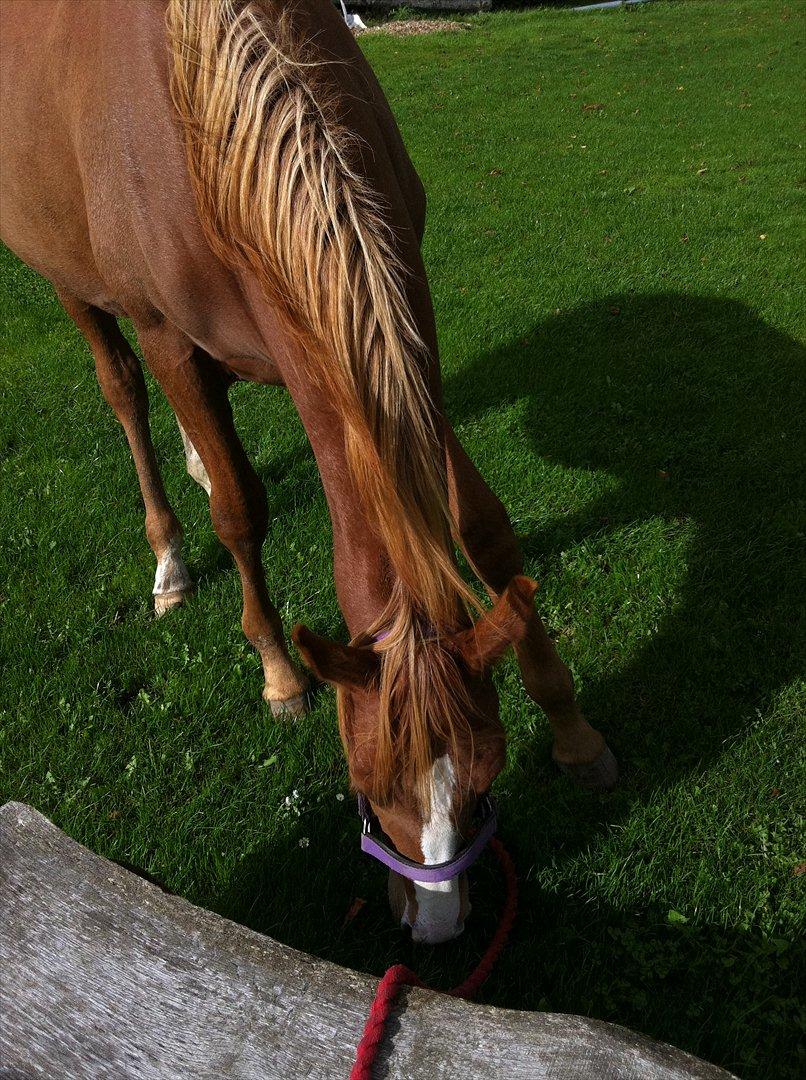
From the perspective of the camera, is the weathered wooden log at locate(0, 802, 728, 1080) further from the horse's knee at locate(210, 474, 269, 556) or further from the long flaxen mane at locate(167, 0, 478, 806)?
the horse's knee at locate(210, 474, 269, 556)

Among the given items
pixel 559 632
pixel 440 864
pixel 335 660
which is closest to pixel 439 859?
pixel 440 864

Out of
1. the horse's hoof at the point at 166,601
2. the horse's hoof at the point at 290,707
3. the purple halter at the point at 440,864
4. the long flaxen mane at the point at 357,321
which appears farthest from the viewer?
the horse's hoof at the point at 166,601

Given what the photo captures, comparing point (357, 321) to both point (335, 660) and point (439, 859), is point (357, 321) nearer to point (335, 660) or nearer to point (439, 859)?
point (335, 660)

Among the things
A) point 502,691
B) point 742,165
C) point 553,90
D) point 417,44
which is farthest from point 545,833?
point 417,44

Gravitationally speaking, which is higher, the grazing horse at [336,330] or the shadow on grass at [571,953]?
the grazing horse at [336,330]

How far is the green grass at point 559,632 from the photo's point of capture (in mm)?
2441

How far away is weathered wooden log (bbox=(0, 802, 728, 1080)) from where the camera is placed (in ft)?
4.18

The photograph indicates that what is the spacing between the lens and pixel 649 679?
10.5ft

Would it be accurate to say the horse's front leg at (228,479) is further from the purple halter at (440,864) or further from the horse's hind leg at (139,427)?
the purple halter at (440,864)

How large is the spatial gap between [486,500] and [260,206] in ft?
3.63

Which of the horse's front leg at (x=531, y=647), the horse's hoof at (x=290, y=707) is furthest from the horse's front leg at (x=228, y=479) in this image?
the horse's front leg at (x=531, y=647)

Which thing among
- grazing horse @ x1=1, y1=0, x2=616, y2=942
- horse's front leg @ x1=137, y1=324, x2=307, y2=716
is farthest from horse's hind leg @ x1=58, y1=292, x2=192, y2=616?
grazing horse @ x1=1, y1=0, x2=616, y2=942

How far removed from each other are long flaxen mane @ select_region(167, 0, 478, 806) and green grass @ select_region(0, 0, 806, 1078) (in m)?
1.09

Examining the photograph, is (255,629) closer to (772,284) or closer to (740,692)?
(740,692)
